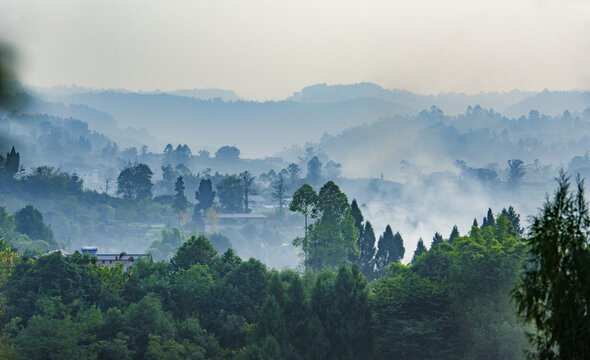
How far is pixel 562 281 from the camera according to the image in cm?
1138

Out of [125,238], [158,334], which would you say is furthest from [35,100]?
[158,334]

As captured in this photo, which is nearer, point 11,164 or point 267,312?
point 267,312

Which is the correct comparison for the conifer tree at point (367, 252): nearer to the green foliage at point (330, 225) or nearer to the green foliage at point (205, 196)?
the green foliage at point (330, 225)

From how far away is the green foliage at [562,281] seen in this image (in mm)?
11125

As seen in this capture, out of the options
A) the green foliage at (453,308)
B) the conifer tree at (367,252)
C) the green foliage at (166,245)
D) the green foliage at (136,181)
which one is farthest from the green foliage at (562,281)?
the green foliage at (136,181)

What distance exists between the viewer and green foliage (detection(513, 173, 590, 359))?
1112cm

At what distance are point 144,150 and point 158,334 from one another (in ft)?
484

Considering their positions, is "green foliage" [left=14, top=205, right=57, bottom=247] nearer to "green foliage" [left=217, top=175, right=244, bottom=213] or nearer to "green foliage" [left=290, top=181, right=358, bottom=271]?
"green foliage" [left=217, top=175, right=244, bottom=213]

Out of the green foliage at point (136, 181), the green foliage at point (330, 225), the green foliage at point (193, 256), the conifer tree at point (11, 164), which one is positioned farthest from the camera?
the green foliage at point (136, 181)

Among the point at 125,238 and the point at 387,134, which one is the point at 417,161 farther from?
the point at 125,238

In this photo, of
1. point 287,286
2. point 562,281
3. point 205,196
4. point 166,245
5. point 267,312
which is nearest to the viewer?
point 562,281

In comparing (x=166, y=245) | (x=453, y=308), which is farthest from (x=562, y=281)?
(x=166, y=245)

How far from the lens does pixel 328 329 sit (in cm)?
2742

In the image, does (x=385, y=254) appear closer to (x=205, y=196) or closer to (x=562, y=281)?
(x=562, y=281)
